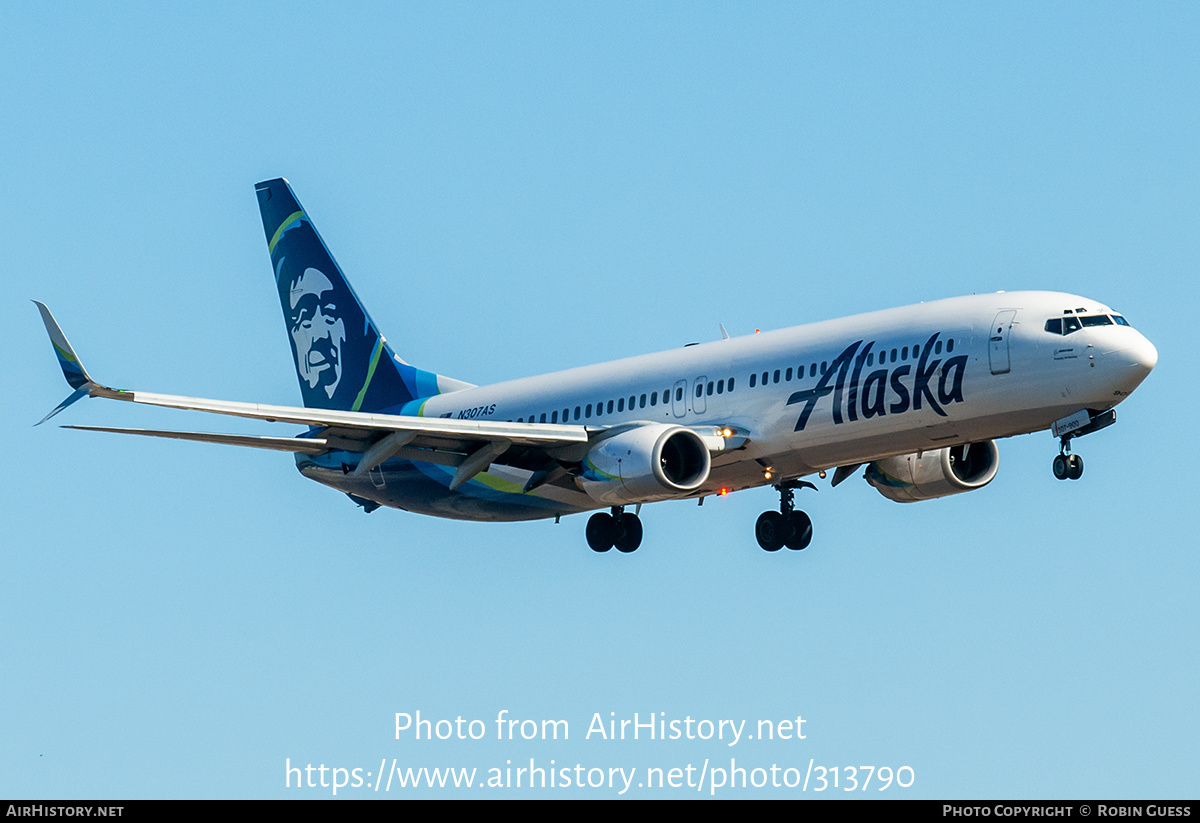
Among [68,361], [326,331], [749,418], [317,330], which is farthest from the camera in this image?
[317,330]

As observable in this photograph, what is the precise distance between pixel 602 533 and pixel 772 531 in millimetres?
4254

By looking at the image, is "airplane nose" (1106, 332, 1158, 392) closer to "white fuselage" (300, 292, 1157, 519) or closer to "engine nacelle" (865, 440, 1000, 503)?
"white fuselage" (300, 292, 1157, 519)

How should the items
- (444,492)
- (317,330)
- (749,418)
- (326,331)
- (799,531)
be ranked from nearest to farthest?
(749,418) < (799,531) < (444,492) < (326,331) < (317,330)

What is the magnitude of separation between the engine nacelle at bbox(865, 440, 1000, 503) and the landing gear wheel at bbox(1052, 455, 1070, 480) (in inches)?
236

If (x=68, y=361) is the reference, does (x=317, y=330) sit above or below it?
above

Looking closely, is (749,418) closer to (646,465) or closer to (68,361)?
(646,465)

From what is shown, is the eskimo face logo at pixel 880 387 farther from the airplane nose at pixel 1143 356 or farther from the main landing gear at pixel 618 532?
the main landing gear at pixel 618 532

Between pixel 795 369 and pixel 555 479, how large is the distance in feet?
21.8

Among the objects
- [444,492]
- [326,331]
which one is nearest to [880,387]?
[444,492]

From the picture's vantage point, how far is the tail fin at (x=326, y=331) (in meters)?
53.9

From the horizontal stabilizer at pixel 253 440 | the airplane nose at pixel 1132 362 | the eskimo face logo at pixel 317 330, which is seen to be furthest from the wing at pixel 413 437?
the airplane nose at pixel 1132 362

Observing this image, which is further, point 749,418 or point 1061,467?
point 749,418

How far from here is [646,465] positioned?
42781mm

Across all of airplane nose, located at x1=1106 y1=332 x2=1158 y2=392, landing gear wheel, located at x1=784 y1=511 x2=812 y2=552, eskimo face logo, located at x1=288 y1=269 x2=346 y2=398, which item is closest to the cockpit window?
airplane nose, located at x1=1106 y1=332 x2=1158 y2=392
